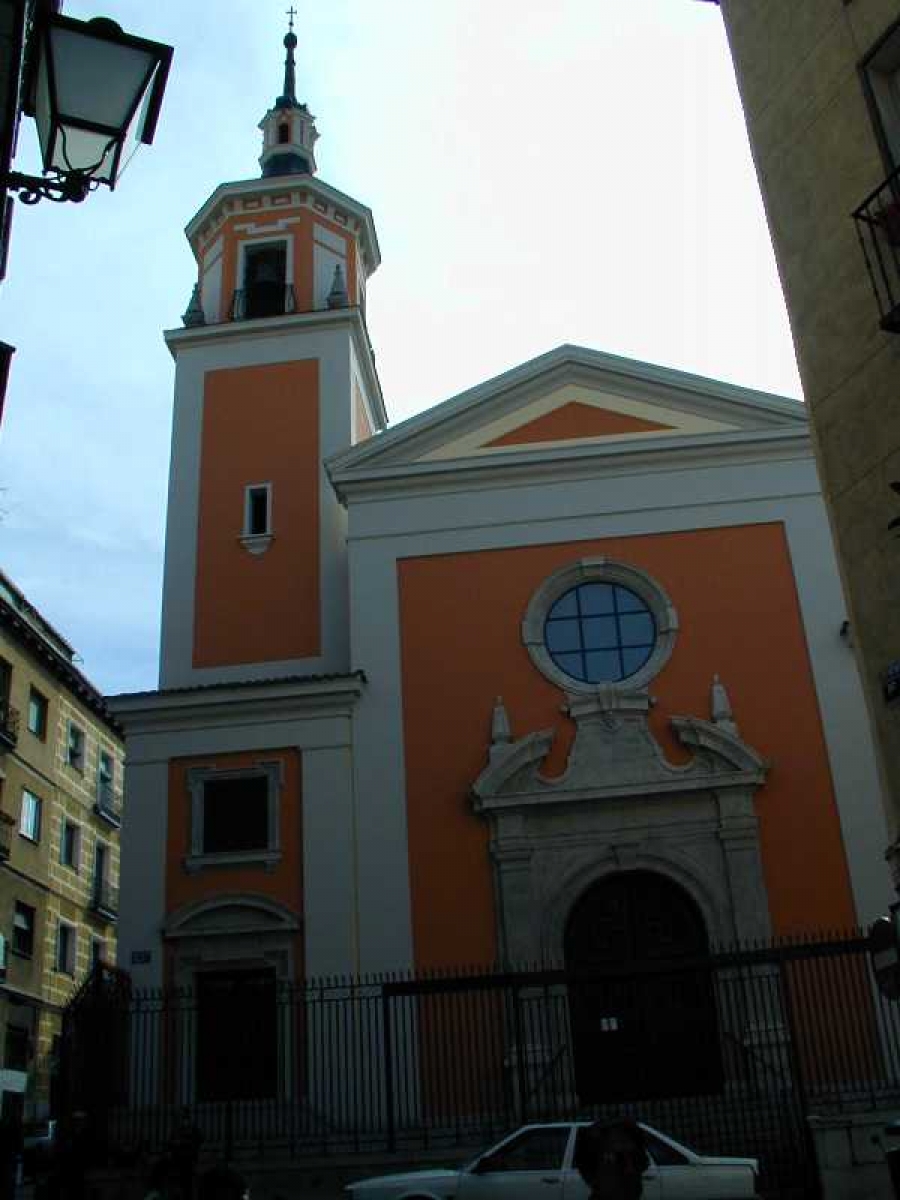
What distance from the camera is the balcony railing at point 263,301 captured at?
80.6 ft

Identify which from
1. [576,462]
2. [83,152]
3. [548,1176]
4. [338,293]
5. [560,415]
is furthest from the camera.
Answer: [338,293]

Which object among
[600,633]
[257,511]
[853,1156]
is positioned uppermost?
[257,511]

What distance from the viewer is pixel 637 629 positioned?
19.9 meters

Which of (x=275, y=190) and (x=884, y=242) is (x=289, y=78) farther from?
(x=884, y=242)

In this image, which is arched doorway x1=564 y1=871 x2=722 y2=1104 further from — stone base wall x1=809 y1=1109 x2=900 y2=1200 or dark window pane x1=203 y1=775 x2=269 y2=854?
dark window pane x1=203 y1=775 x2=269 y2=854

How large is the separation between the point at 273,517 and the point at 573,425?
5209 mm

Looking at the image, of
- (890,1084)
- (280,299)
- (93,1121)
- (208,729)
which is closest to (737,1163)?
(890,1084)

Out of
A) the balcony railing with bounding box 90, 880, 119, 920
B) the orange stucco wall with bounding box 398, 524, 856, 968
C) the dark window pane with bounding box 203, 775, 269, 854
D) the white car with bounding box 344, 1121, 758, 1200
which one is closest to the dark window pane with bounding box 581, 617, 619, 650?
the orange stucco wall with bounding box 398, 524, 856, 968

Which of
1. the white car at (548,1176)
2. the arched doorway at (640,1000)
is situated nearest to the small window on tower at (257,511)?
the arched doorway at (640,1000)

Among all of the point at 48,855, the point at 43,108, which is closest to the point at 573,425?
the point at 48,855

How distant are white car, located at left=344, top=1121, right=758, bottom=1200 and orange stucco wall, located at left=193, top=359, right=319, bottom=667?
1060cm

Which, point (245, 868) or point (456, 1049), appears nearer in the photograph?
point (456, 1049)

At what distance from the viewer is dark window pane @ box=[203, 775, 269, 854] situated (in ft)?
62.4

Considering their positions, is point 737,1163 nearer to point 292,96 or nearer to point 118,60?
point 118,60
